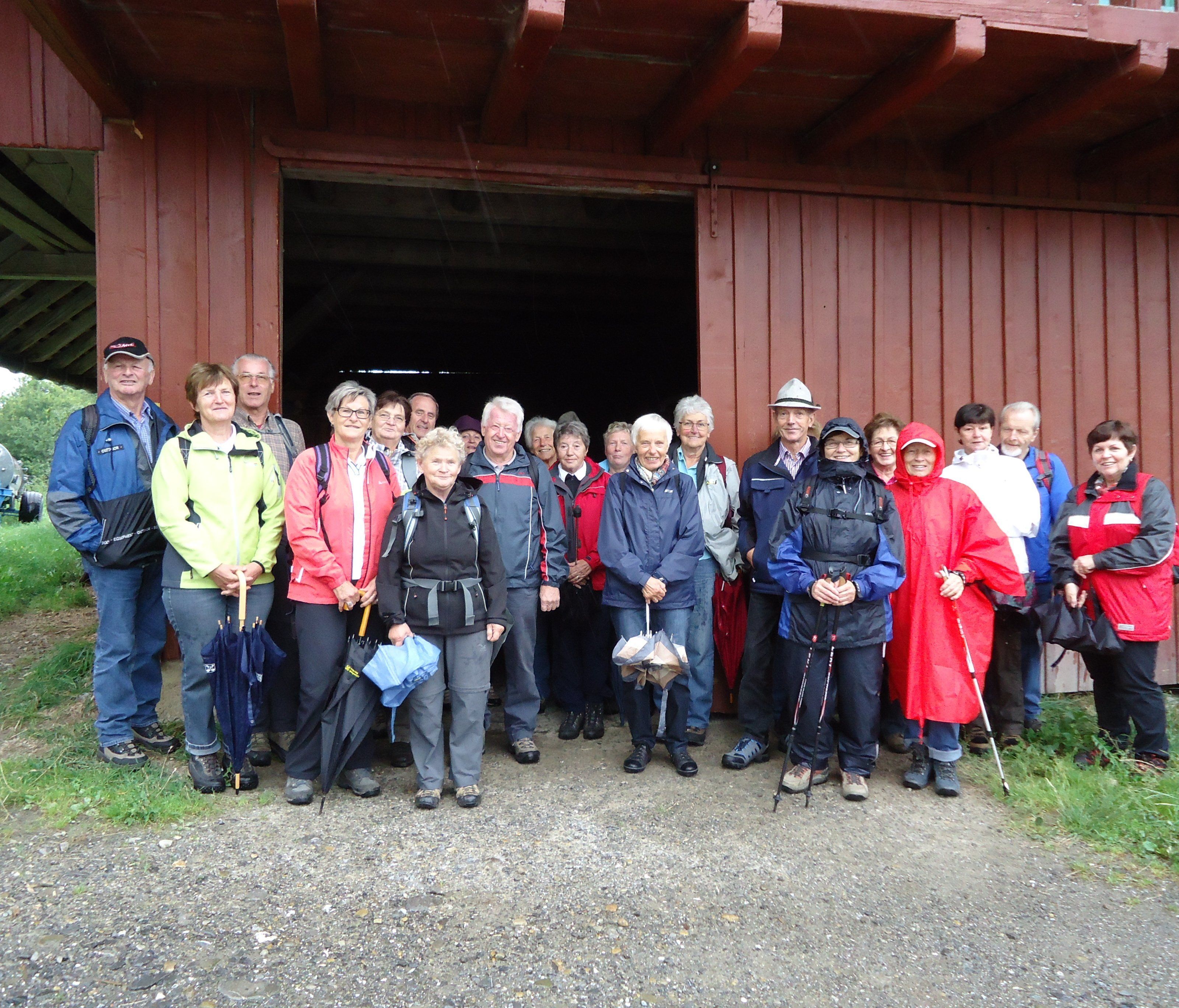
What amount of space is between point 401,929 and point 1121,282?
234 inches

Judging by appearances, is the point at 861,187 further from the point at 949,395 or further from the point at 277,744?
the point at 277,744

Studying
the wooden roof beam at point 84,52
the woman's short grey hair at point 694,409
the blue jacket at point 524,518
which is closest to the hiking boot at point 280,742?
the blue jacket at point 524,518

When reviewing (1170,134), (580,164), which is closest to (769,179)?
(580,164)

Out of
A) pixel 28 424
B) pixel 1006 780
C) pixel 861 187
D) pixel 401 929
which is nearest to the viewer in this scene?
pixel 401 929

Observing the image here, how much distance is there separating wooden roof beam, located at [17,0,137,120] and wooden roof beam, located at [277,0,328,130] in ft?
2.77

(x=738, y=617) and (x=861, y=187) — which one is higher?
(x=861, y=187)

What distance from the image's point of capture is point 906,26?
13.2 feet

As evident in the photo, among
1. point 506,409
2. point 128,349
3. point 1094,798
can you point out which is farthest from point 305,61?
point 1094,798

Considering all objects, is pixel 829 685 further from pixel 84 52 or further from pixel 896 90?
pixel 84 52

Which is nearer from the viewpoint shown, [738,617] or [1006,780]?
[1006,780]

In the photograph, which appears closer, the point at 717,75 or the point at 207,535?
the point at 207,535

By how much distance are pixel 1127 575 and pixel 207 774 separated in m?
4.35

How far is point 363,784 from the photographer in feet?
12.2

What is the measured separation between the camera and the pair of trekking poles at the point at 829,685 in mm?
3758
